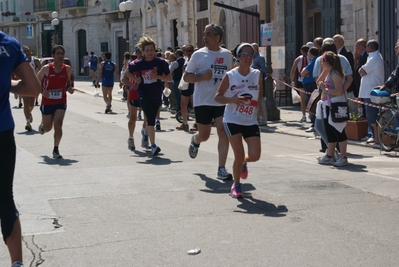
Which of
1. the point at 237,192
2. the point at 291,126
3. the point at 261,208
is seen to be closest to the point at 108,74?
the point at 291,126

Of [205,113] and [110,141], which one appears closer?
[205,113]

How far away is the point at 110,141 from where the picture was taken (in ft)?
48.6

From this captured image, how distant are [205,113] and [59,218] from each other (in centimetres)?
300

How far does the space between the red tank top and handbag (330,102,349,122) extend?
4.45m

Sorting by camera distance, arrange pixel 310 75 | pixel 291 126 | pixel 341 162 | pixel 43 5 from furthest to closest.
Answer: pixel 43 5 < pixel 291 126 < pixel 310 75 < pixel 341 162

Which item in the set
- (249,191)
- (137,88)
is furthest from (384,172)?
(137,88)

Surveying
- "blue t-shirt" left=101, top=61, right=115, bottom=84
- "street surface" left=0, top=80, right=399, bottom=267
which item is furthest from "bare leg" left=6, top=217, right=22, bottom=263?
"blue t-shirt" left=101, top=61, right=115, bottom=84

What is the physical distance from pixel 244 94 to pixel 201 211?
4.95 feet

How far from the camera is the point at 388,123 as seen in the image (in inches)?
480

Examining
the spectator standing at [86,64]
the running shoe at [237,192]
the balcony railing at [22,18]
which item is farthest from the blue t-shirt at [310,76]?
the balcony railing at [22,18]

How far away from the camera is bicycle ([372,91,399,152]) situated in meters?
12.0

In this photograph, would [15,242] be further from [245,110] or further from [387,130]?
[387,130]

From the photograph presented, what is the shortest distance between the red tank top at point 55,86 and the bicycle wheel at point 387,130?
17.0 ft

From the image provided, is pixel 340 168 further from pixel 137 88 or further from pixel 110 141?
pixel 110 141
